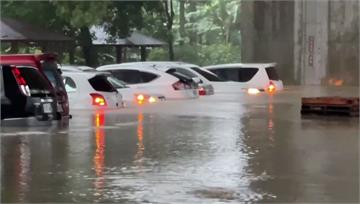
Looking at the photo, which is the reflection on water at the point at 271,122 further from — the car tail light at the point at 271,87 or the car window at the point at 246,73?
the car tail light at the point at 271,87

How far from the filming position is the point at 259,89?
106 ft

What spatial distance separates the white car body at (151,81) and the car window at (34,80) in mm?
9171

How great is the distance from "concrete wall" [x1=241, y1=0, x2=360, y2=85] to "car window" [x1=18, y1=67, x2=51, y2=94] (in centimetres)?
2861

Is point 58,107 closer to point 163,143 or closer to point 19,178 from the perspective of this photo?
point 163,143

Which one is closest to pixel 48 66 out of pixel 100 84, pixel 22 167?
pixel 100 84

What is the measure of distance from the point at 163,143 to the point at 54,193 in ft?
17.4

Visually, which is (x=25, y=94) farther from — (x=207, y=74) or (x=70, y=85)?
(x=207, y=74)

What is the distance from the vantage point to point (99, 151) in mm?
12820

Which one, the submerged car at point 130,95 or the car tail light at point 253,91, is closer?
the submerged car at point 130,95

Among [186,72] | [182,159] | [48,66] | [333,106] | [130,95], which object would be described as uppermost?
[48,66]

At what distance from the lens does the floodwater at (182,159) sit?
355 inches

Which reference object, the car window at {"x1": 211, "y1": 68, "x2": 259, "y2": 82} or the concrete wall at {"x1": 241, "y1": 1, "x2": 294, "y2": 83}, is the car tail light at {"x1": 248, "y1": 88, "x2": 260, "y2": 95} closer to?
the car window at {"x1": 211, "y1": 68, "x2": 259, "y2": 82}

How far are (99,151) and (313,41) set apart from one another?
3098 centimetres

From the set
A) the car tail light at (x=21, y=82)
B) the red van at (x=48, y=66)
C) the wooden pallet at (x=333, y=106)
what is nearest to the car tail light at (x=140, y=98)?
the wooden pallet at (x=333, y=106)
